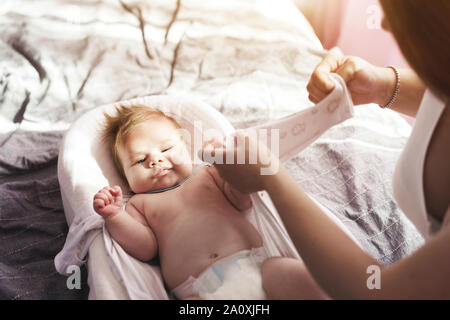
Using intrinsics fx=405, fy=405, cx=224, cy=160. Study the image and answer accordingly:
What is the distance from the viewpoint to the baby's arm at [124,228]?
35.5 inches

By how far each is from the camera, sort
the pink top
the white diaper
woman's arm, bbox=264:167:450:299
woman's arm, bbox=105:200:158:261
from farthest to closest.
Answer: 1. woman's arm, bbox=105:200:158:261
2. the white diaper
3. the pink top
4. woman's arm, bbox=264:167:450:299

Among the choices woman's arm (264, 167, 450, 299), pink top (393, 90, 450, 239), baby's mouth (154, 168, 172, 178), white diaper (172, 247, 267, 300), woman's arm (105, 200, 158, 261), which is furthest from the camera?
baby's mouth (154, 168, 172, 178)

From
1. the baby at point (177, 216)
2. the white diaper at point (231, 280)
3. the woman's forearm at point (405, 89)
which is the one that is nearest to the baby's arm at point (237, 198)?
the baby at point (177, 216)

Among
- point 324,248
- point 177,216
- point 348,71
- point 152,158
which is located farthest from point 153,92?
point 324,248

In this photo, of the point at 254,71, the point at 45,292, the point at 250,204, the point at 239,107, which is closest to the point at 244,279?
the point at 250,204

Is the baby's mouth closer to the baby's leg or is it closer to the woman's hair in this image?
the baby's leg

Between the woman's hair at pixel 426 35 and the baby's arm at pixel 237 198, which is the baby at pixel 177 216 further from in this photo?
the woman's hair at pixel 426 35

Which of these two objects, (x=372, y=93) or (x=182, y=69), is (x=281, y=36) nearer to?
(x=182, y=69)

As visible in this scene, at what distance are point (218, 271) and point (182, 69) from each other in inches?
41.1

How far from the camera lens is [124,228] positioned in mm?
915

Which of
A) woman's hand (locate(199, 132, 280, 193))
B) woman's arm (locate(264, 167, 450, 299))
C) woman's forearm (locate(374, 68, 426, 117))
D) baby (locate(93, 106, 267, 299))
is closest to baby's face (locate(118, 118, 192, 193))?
baby (locate(93, 106, 267, 299))

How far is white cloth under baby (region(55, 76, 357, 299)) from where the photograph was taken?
33.7 inches

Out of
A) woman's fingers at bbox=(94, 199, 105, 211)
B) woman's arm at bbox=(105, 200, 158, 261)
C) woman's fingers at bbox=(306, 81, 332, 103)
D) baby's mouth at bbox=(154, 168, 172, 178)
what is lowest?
woman's arm at bbox=(105, 200, 158, 261)

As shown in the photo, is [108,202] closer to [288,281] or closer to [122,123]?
[122,123]
